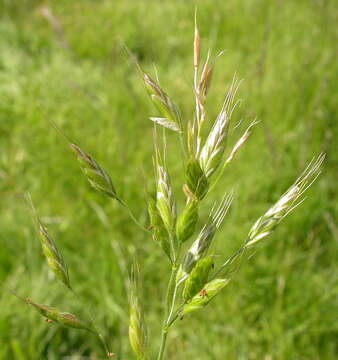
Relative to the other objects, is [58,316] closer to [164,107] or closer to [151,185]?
[164,107]

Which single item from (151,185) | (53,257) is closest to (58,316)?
(53,257)

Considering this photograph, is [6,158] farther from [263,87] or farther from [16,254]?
[263,87]

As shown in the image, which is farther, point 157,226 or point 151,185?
point 151,185

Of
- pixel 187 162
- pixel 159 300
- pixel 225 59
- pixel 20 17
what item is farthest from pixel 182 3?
pixel 187 162

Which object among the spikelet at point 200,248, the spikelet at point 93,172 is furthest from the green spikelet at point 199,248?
the spikelet at point 93,172

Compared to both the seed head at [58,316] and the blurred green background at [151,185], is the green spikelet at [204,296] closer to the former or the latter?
the seed head at [58,316]

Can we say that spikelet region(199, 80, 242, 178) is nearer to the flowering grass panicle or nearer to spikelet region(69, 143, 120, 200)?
the flowering grass panicle

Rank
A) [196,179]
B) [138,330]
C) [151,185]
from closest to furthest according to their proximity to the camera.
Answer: [196,179] < [138,330] < [151,185]
